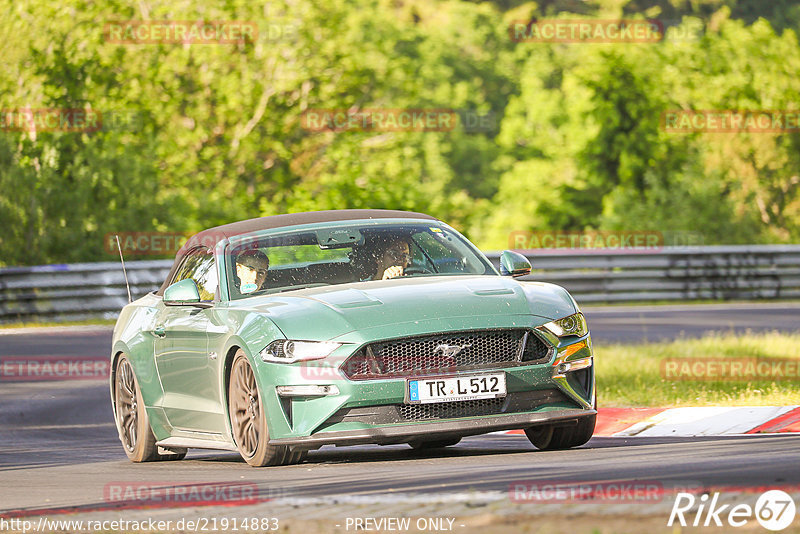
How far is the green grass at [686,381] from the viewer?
12.3 metres

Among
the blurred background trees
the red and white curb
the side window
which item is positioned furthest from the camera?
the blurred background trees

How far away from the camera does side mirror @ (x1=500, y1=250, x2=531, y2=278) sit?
9.75m

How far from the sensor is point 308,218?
10.1m

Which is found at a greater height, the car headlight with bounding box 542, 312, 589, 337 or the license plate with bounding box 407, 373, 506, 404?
the car headlight with bounding box 542, 312, 589, 337

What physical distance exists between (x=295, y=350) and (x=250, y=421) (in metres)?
0.61

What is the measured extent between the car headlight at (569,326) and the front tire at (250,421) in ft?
5.05

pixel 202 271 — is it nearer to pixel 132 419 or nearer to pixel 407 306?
pixel 132 419

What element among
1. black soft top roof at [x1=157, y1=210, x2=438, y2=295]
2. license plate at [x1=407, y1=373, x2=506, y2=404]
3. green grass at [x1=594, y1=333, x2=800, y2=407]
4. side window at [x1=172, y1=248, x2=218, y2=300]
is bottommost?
green grass at [x1=594, y1=333, x2=800, y2=407]

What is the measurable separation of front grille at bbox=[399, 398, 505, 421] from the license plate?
0.05 metres

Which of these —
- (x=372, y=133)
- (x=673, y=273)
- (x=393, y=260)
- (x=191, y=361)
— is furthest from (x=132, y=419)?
(x=372, y=133)

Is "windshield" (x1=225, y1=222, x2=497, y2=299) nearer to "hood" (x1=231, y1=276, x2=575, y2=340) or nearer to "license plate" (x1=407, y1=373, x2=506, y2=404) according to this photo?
"hood" (x1=231, y1=276, x2=575, y2=340)

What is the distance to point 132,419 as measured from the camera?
35.3ft

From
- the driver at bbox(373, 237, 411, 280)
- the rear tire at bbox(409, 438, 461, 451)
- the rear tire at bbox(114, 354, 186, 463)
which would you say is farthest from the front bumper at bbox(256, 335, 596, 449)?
the rear tire at bbox(114, 354, 186, 463)

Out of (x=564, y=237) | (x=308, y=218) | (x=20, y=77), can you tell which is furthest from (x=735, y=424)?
(x=564, y=237)
